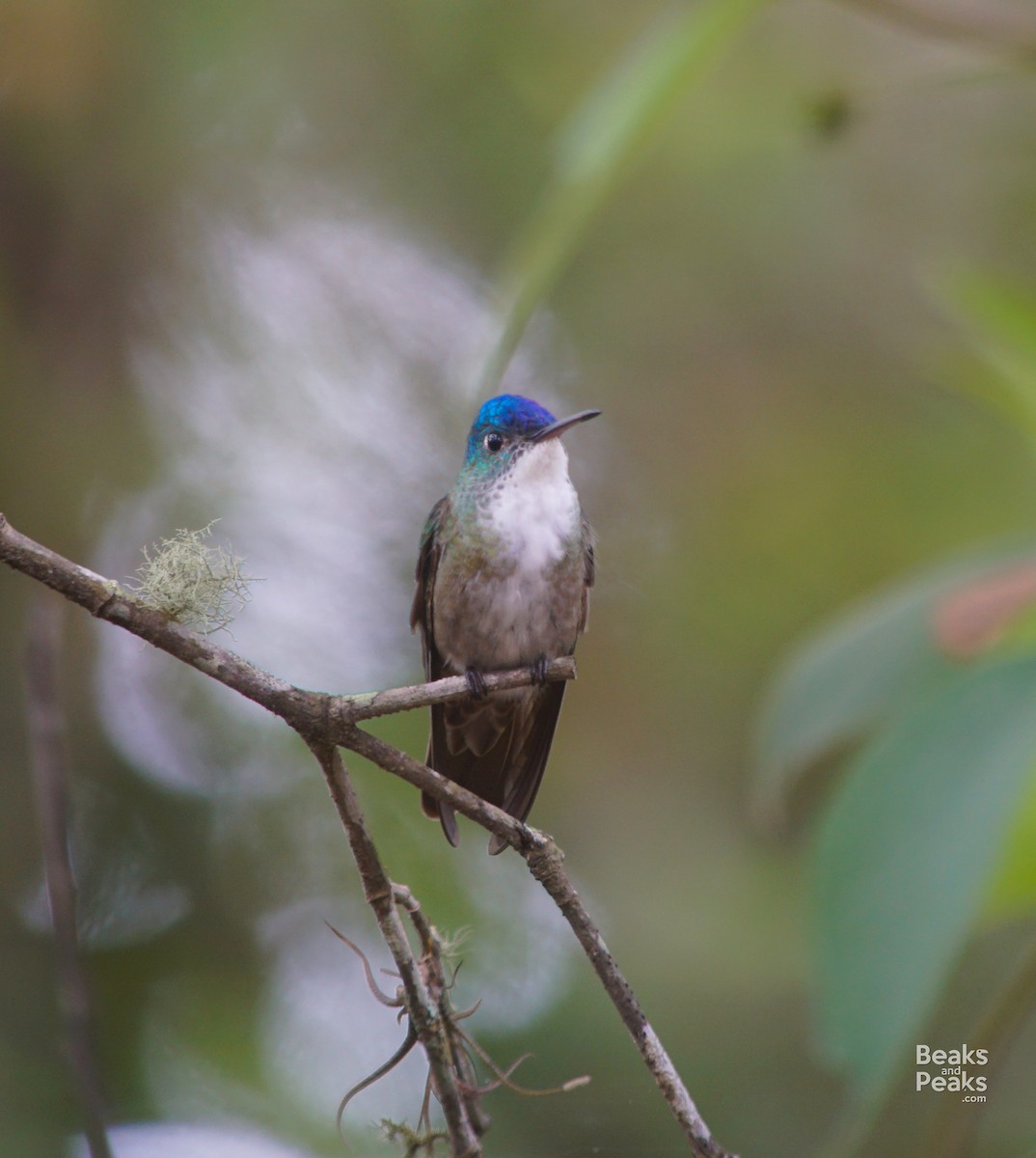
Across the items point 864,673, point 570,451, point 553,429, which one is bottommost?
point 864,673

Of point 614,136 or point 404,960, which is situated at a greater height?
point 614,136

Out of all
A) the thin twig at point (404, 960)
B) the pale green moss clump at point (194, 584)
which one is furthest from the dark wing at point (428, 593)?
the pale green moss clump at point (194, 584)

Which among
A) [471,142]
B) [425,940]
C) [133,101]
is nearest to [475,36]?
[471,142]

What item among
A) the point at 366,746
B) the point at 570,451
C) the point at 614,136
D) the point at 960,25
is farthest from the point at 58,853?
the point at 570,451

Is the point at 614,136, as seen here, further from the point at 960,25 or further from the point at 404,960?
the point at 404,960

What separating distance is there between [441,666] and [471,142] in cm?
424

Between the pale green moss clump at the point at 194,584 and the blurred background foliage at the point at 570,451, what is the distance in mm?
1335

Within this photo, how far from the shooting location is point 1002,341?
2398mm

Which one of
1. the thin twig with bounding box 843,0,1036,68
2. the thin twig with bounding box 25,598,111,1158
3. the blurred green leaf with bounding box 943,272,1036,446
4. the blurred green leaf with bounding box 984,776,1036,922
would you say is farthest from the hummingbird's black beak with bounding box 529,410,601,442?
the blurred green leaf with bounding box 984,776,1036,922

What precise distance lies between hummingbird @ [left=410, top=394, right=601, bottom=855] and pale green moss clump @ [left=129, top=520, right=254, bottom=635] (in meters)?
1.59

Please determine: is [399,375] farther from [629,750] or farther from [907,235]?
[907,235]

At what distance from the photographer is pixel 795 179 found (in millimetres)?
7582

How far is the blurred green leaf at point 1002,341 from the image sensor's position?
7.66 feet

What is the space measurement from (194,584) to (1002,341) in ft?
5.08
